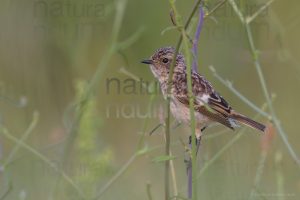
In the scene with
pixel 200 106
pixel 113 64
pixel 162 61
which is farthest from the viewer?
pixel 113 64

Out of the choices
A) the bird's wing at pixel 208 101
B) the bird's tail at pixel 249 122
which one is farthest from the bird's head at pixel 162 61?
the bird's tail at pixel 249 122

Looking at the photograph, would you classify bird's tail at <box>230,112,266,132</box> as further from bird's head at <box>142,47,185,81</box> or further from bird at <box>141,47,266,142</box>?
bird's head at <box>142,47,185,81</box>

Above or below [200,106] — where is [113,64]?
above

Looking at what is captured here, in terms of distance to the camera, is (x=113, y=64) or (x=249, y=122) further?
(x=113, y=64)

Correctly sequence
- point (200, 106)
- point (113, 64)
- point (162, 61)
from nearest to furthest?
point (200, 106)
point (162, 61)
point (113, 64)

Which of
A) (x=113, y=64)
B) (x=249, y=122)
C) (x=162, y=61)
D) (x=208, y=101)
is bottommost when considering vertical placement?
(x=249, y=122)

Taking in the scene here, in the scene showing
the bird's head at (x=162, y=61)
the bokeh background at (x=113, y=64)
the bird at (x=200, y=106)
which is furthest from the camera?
the bokeh background at (x=113, y=64)

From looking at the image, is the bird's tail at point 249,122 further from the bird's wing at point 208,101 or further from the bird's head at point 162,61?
the bird's head at point 162,61

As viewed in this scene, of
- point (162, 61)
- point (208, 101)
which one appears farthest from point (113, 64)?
point (208, 101)

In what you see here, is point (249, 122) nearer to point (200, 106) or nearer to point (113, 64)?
point (200, 106)

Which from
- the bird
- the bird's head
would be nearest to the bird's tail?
the bird

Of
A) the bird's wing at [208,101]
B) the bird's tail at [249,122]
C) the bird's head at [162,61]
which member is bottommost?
the bird's tail at [249,122]
